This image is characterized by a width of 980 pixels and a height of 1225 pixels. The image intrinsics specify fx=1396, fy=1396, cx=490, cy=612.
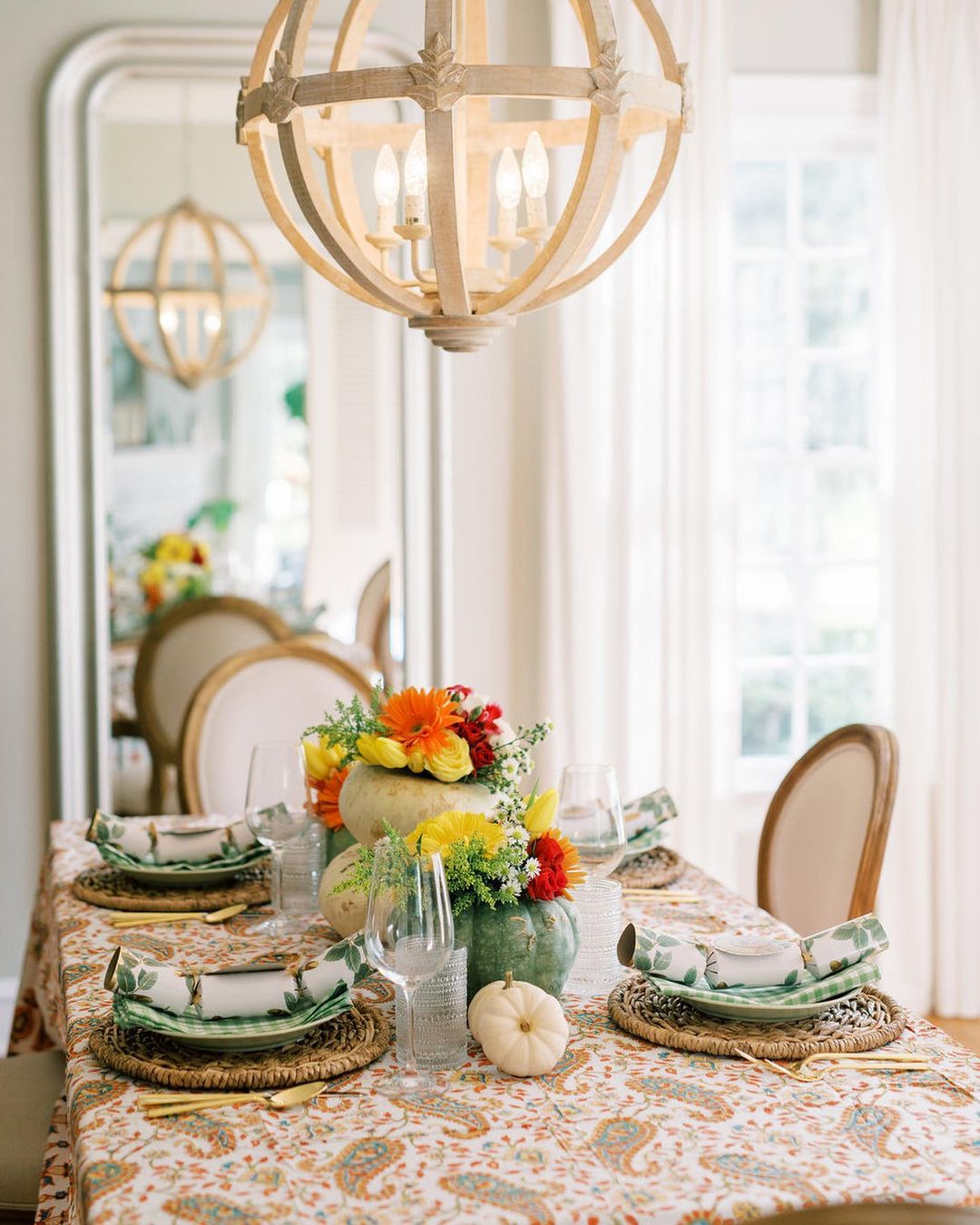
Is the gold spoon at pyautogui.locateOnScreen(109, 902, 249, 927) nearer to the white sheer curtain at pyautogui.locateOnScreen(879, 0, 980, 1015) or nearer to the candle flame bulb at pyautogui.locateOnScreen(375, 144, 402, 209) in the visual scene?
the candle flame bulb at pyautogui.locateOnScreen(375, 144, 402, 209)

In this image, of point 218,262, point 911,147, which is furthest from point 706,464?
point 218,262

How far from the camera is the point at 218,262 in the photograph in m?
3.46

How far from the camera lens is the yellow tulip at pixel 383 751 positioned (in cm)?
172

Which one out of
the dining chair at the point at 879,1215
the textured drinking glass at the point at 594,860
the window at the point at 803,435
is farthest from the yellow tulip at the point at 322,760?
the window at the point at 803,435

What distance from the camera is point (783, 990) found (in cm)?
155

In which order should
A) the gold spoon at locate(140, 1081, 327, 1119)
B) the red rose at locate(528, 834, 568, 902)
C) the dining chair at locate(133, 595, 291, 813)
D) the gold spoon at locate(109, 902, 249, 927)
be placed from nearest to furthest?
the gold spoon at locate(140, 1081, 327, 1119) < the red rose at locate(528, 834, 568, 902) < the gold spoon at locate(109, 902, 249, 927) < the dining chair at locate(133, 595, 291, 813)

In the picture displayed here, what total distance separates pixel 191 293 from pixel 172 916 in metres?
1.93

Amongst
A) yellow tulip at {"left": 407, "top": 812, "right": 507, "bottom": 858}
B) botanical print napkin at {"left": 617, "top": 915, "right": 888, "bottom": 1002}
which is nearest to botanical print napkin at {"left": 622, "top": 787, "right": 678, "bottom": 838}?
botanical print napkin at {"left": 617, "top": 915, "right": 888, "bottom": 1002}

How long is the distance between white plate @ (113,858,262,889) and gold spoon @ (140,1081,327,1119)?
0.80 m

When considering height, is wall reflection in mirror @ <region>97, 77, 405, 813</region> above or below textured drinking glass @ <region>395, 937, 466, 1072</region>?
above

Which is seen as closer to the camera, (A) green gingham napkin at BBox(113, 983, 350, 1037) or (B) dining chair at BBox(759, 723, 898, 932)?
(A) green gingham napkin at BBox(113, 983, 350, 1037)

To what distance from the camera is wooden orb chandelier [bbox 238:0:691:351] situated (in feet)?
4.87

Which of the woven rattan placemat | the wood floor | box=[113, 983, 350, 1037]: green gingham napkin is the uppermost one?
box=[113, 983, 350, 1037]: green gingham napkin

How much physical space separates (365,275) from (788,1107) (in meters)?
1.02
